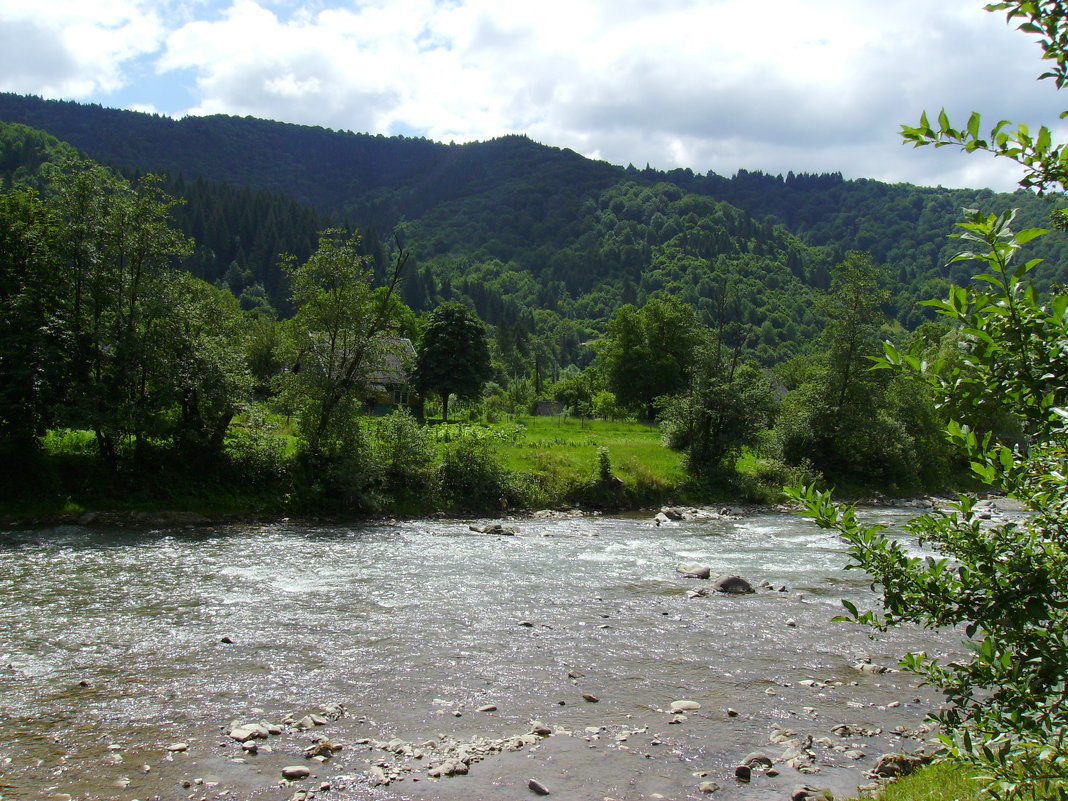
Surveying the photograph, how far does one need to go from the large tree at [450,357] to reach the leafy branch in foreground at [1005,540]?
222 feet

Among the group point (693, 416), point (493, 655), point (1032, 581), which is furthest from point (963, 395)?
point (693, 416)

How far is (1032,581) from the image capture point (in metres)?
3.72

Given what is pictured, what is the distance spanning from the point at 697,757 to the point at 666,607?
8.47 m

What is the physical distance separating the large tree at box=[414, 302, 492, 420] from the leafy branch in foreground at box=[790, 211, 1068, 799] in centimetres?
6781

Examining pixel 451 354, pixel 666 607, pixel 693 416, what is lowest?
pixel 666 607

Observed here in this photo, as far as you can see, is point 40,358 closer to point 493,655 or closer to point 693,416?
point 493,655

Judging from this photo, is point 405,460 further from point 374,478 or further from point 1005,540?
point 1005,540

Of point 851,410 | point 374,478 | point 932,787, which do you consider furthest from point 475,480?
point 932,787

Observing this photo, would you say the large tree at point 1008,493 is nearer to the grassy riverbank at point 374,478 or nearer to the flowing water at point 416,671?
the flowing water at point 416,671

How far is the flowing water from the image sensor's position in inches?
419

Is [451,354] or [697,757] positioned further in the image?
[451,354]

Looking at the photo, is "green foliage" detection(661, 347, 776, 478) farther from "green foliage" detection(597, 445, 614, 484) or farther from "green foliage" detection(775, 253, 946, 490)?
"green foliage" detection(597, 445, 614, 484)

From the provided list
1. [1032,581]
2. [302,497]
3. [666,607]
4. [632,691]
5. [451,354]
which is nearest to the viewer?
[1032,581]

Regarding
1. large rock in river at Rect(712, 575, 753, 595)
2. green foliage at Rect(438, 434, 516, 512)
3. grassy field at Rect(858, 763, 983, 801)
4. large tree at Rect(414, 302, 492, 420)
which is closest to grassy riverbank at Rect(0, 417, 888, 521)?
green foliage at Rect(438, 434, 516, 512)
